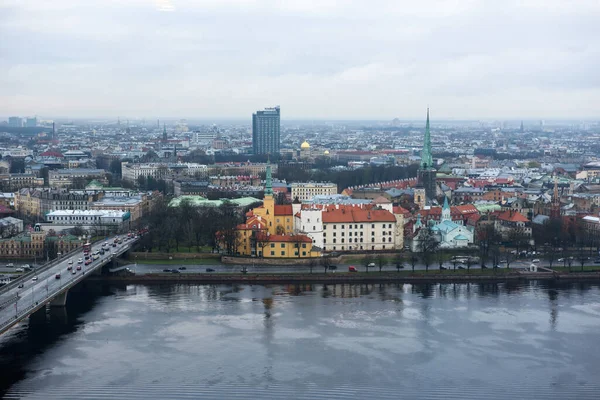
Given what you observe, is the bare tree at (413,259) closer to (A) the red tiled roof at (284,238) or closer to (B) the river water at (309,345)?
(B) the river water at (309,345)

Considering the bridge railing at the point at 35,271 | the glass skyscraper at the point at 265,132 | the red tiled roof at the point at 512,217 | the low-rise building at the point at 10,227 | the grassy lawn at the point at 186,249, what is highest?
the glass skyscraper at the point at 265,132

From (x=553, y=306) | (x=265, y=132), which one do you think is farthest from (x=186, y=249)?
(x=265, y=132)

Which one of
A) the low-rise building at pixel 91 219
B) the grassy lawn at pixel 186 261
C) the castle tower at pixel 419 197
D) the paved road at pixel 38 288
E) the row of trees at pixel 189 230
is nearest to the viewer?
the paved road at pixel 38 288

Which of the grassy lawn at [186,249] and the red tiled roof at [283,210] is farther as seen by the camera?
the red tiled roof at [283,210]

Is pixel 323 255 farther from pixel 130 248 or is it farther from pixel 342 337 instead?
pixel 342 337

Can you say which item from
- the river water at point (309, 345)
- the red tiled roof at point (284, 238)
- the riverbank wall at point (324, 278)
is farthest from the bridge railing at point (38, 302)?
the red tiled roof at point (284, 238)

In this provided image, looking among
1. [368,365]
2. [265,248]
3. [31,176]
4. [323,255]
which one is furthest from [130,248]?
[31,176]

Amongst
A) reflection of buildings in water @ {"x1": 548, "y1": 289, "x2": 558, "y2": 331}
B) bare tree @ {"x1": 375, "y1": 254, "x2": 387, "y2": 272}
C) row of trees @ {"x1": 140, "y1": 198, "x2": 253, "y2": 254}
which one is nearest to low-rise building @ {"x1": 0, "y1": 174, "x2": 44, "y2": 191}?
row of trees @ {"x1": 140, "y1": 198, "x2": 253, "y2": 254}
